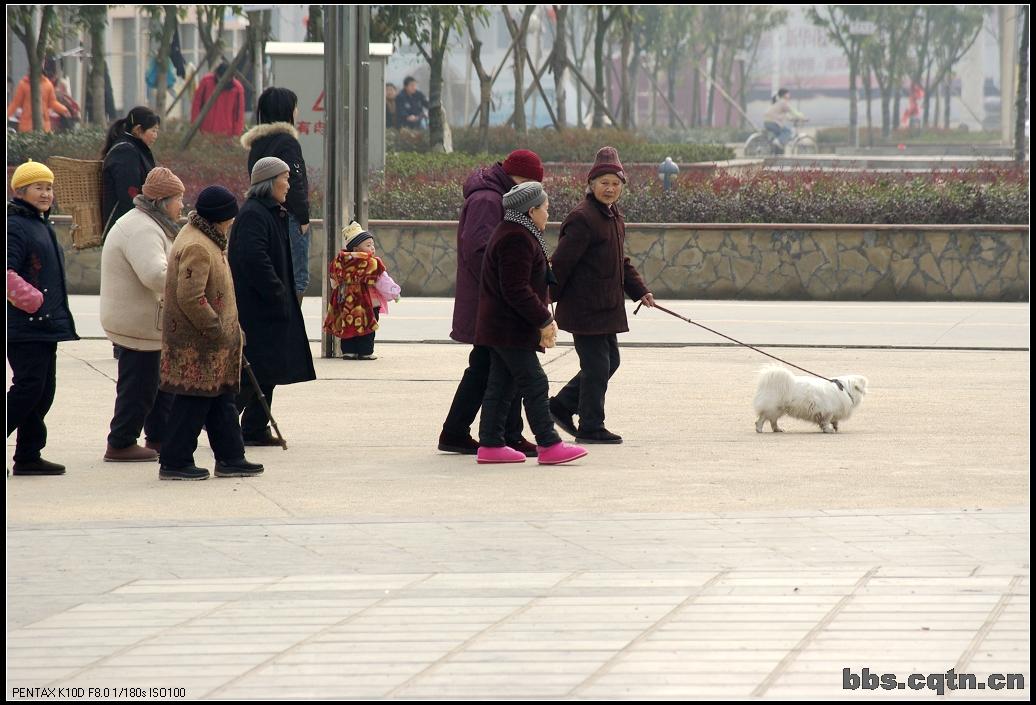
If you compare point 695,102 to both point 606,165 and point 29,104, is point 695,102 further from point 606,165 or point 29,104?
point 606,165

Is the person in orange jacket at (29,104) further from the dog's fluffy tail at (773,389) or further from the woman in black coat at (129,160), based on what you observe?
the dog's fluffy tail at (773,389)

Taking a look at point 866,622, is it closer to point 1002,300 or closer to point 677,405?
point 677,405

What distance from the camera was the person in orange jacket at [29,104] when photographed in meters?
31.1

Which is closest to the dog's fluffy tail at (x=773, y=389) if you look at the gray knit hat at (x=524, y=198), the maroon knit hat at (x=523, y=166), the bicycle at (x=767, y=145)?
the maroon knit hat at (x=523, y=166)

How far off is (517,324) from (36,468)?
246cm

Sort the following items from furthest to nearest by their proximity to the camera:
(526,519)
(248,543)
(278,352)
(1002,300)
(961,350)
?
(1002,300), (961,350), (278,352), (526,519), (248,543)

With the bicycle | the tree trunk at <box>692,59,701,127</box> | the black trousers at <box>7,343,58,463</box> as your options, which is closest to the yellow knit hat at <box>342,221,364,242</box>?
the black trousers at <box>7,343,58,463</box>

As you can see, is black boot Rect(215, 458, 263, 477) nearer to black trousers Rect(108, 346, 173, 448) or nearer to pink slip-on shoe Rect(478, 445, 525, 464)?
black trousers Rect(108, 346, 173, 448)

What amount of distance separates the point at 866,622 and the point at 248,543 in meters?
2.50

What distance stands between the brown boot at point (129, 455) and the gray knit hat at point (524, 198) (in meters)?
2.25

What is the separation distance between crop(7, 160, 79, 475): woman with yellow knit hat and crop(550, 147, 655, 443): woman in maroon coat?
8.63ft

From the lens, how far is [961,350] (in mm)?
14258

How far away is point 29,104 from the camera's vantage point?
3145 cm

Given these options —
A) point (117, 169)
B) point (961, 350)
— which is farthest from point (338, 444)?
point (961, 350)
